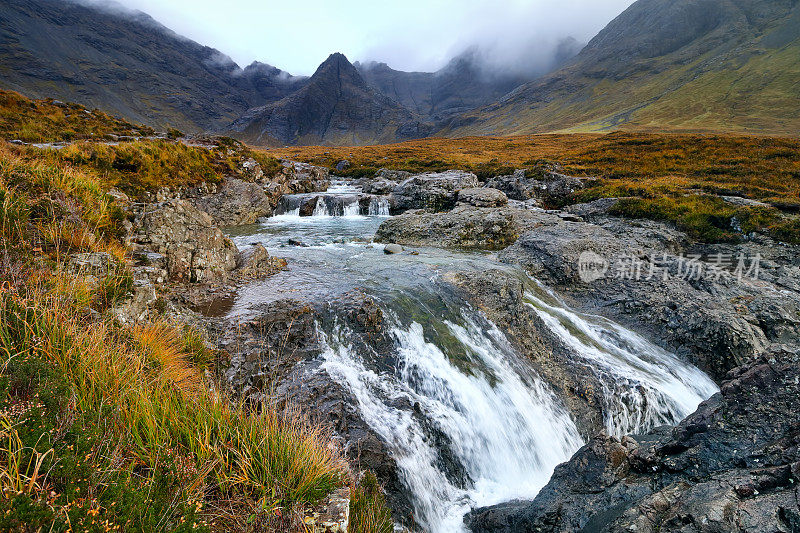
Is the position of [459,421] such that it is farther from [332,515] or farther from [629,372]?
[629,372]

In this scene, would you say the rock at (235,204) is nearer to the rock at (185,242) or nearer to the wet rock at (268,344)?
the rock at (185,242)

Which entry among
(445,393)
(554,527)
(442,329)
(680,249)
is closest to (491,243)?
(680,249)

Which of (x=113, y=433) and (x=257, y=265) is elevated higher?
(x=113, y=433)

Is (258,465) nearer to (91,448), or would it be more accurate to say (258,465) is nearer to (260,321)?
(91,448)

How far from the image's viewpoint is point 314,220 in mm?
27969

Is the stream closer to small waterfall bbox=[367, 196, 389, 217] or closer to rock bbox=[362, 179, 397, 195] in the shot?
small waterfall bbox=[367, 196, 389, 217]

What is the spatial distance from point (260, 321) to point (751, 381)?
8.32 metres

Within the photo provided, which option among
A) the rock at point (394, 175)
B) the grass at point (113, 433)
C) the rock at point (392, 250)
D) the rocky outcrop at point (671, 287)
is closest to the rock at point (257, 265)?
the grass at point (113, 433)

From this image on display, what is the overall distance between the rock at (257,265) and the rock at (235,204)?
1315cm

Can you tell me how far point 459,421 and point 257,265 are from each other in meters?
7.82

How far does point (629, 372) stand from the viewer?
30.0ft

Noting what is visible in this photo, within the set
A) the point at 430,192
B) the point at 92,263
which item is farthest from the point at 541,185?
the point at 92,263

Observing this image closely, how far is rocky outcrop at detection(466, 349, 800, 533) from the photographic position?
2.90 meters

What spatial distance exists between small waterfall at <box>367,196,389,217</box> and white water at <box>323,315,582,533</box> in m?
24.6
